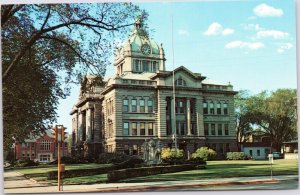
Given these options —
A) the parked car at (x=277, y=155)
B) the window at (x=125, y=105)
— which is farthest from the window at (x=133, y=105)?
the parked car at (x=277, y=155)

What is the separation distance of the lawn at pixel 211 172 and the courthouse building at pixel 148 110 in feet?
3.32

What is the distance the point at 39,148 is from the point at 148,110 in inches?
197

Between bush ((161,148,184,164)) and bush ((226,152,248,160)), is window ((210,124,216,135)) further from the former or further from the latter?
bush ((161,148,184,164))

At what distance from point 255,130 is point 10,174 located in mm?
10575

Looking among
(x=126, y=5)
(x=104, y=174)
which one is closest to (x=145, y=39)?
(x=126, y=5)

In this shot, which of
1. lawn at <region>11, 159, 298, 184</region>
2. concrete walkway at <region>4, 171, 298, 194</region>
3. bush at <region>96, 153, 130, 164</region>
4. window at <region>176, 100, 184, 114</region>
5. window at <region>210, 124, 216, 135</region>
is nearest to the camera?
concrete walkway at <region>4, 171, 298, 194</region>

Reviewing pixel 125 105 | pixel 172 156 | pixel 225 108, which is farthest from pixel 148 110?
pixel 225 108

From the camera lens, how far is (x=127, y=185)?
17234 millimetres

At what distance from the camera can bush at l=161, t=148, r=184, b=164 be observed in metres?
19.3

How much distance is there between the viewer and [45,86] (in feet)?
60.2

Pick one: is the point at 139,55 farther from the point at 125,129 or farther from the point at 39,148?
the point at 39,148

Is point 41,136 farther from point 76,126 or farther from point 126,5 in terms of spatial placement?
point 126,5

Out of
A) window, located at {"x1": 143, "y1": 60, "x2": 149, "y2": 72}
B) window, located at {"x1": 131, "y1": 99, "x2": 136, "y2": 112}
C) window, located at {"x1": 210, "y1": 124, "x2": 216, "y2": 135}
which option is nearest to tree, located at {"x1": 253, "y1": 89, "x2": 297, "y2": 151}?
window, located at {"x1": 210, "y1": 124, "x2": 216, "y2": 135}

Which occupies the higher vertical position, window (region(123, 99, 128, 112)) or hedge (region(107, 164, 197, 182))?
window (region(123, 99, 128, 112))
